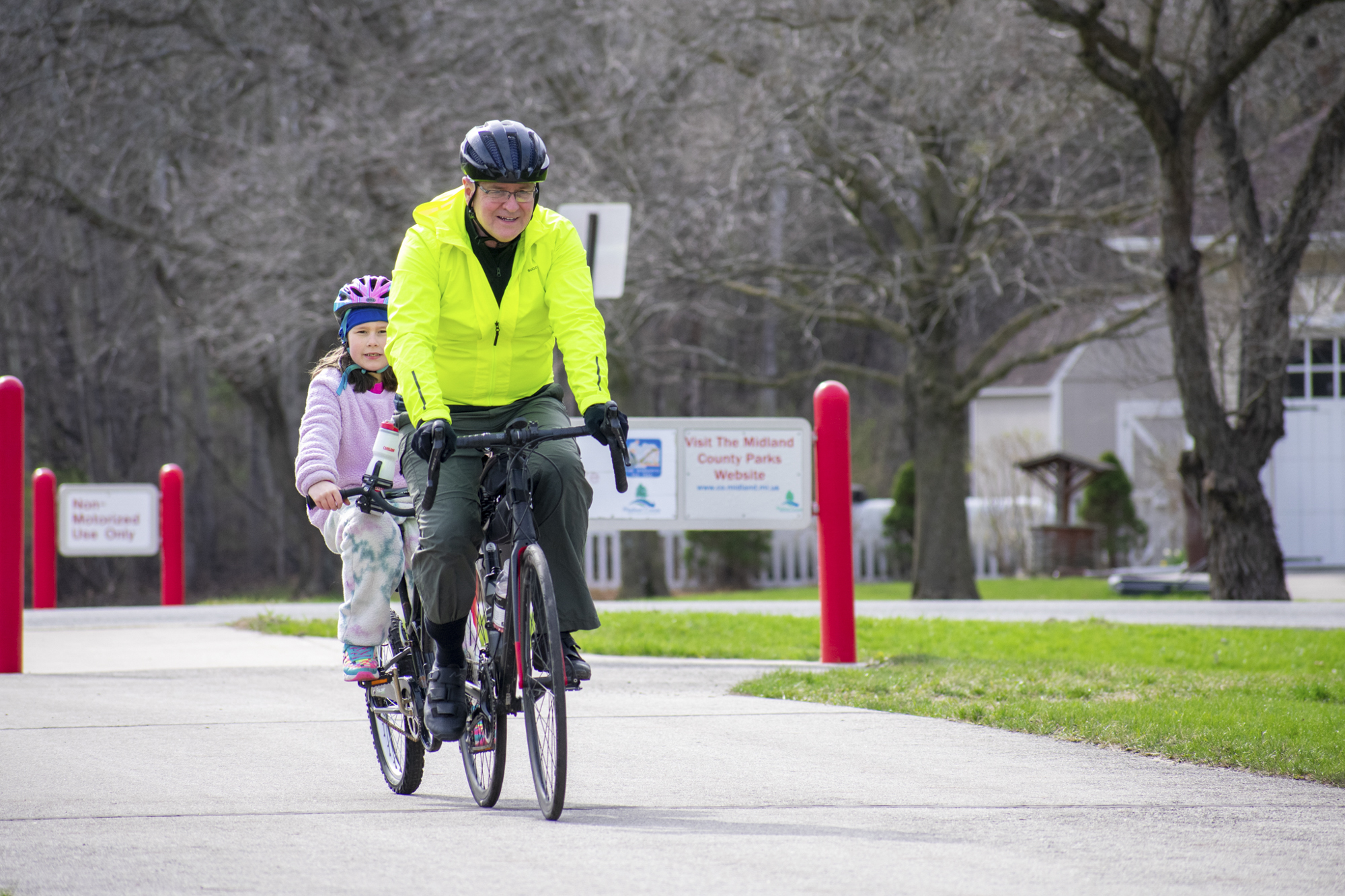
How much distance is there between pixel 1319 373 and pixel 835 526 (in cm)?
1436

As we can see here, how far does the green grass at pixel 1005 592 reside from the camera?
57.2 ft

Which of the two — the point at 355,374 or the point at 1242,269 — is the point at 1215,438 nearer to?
the point at 1242,269

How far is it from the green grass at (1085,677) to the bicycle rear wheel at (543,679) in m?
2.45

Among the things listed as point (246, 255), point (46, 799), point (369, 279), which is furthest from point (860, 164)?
point (46, 799)

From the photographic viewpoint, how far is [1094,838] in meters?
4.27

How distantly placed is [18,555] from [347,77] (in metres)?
11.9

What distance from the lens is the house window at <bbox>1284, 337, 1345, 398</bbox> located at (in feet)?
68.1

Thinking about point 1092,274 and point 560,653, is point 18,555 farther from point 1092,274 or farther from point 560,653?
point 1092,274

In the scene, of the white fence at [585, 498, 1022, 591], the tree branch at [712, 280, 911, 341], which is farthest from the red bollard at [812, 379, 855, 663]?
the white fence at [585, 498, 1022, 591]

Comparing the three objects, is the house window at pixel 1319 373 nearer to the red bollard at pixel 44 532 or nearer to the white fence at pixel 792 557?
the white fence at pixel 792 557

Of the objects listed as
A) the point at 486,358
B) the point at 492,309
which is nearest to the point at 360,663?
the point at 486,358

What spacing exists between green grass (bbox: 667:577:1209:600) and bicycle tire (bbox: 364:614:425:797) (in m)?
11.2

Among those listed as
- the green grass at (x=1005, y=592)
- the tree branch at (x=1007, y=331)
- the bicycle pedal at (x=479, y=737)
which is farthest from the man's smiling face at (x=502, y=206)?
the green grass at (x=1005, y=592)

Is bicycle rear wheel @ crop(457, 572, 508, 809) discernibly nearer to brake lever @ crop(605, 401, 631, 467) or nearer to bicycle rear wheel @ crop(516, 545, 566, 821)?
bicycle rear wheel @ crop(516, 545, 566, 821)
